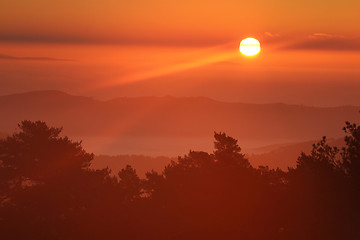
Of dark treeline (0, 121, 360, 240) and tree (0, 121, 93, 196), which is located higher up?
tree (0, 121, 93, 196)

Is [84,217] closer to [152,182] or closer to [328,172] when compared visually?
[152,182]

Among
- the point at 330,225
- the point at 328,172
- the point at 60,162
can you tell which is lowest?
the point at 330,225

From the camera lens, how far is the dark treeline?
96.1 feet

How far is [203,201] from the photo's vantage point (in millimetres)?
31797

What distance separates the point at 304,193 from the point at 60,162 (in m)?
15.6

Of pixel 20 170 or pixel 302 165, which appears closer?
pixel 302 165

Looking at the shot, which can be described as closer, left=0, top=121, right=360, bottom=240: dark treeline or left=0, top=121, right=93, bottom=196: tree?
left=0, top=121, right=360, bottom=240: dark treeline

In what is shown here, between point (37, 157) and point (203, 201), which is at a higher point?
point (37, 157)

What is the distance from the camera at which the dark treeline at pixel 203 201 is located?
2930cm

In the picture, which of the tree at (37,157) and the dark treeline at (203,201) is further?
the tree at (37,157)

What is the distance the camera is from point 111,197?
117 ft

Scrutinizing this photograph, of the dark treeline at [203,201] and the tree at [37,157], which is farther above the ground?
the tree at [37,157]

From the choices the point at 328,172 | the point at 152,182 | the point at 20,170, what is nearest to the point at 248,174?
the point at 328,172

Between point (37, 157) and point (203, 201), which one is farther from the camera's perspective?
point (37, 157)
